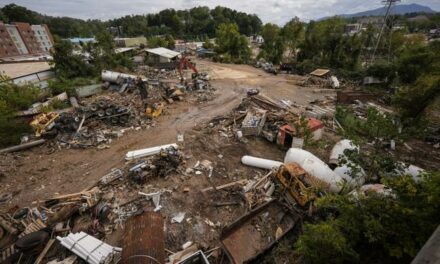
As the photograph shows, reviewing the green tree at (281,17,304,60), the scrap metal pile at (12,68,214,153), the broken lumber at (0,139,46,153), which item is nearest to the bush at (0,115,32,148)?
the scrap metal pile at (12,68,214,153)

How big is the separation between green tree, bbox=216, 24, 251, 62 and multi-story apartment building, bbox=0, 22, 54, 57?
150 ft

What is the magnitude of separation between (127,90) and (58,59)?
831 cm

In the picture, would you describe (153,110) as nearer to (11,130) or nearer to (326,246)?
(11,130)

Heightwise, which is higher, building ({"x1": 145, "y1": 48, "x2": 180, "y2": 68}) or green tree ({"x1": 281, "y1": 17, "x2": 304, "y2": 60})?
green tree ({"x1": 281, "y1": 17, "x2": 304, "y2": 60})

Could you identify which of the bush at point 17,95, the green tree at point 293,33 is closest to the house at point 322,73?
the green tree at point 293,33

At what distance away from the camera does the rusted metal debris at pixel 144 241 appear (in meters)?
4.25

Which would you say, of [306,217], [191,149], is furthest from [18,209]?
[306,217]

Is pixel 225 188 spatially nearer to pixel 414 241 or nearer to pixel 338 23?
pixel 414 241

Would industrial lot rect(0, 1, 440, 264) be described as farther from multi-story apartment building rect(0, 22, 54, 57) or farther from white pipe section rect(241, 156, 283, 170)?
multi-story apartment building rect(0, 22, 54, 57)

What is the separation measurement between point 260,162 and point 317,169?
2.32 meters

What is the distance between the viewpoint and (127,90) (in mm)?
17594

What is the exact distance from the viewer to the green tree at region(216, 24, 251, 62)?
1423 inches

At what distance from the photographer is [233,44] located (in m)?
36.8

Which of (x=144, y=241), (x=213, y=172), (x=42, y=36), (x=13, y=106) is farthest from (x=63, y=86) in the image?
(x=42, y=36)
